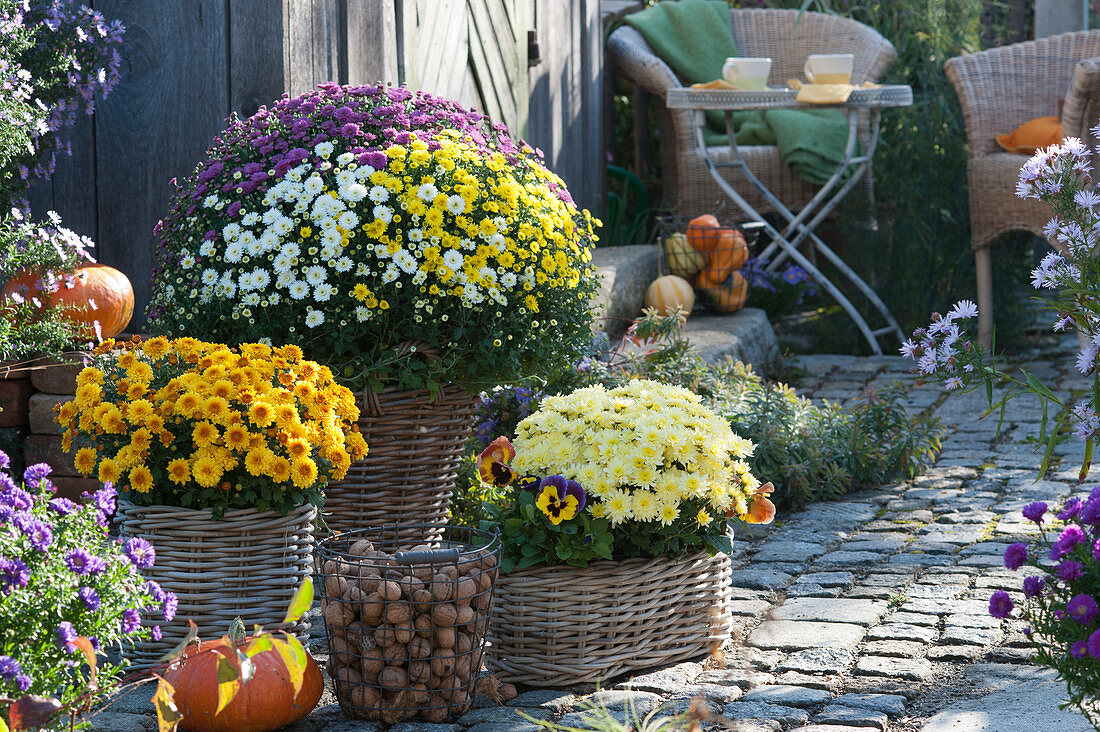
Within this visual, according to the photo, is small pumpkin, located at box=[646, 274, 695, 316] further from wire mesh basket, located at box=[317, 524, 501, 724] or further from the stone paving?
wire mesh basket, located at box=[317, 524, 501, 724]

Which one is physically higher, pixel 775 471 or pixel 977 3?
pixel 977 3

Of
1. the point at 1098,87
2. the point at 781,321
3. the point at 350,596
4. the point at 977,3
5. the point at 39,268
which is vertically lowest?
the point at 781,321

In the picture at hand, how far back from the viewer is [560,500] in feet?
7.39

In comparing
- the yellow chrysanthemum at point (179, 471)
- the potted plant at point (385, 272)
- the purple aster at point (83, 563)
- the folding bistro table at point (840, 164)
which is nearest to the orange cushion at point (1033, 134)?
the folding bistro table at point (840, 164)

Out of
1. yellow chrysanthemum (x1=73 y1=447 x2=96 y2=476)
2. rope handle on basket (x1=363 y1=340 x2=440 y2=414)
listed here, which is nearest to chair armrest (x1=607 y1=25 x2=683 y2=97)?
rope handle on basket (x1=363 y1=340 x2=440 y2=414)

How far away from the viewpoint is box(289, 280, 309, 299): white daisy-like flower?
2.64m

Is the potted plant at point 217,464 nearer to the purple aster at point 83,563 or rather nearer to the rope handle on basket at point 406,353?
the rope handle on basket at point 406,353

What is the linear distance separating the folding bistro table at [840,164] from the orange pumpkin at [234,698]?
4.02 metres

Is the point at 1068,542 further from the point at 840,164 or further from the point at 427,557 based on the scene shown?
the point at 840,164

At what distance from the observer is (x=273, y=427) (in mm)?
2293

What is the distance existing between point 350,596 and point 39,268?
1.48 meters

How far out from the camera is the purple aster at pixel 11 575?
164cm

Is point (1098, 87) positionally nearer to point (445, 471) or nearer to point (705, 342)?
point (705, 342)

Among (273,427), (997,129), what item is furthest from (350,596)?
(997,129)
